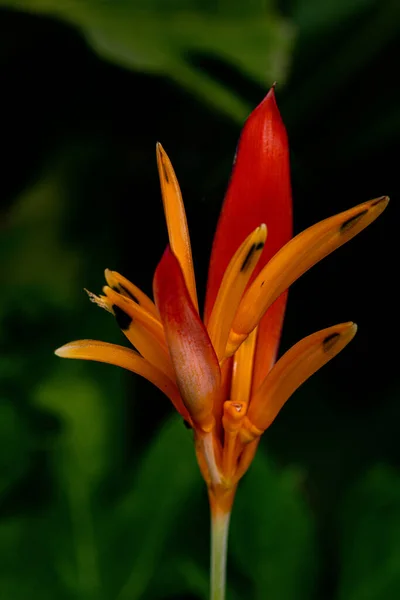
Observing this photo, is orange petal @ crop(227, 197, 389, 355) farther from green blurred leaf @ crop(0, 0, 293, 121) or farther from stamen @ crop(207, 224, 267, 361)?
green blurred leaf @ crop(0, 0, 293, 121)

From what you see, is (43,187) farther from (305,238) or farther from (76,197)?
(305,238)

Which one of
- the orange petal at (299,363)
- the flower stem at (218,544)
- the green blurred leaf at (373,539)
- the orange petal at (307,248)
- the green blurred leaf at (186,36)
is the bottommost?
the green blurred leaf at (373,539)

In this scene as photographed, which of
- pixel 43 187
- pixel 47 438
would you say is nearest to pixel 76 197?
pixel 43 187

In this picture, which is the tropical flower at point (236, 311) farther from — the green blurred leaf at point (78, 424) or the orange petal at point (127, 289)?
the green blurred leaf at point (78, 424)

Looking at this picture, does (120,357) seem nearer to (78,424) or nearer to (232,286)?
(232,286)

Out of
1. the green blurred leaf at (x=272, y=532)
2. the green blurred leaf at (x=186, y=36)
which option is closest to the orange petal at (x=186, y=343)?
the green blurred leaf at (x=272, y=532)
